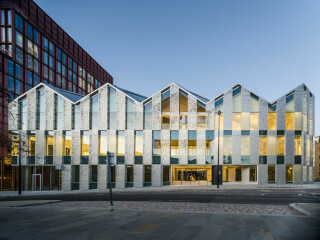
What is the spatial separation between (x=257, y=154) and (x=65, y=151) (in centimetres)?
2804

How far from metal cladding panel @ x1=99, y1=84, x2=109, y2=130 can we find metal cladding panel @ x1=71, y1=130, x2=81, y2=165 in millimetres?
3743

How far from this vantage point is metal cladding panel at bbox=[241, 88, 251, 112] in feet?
128

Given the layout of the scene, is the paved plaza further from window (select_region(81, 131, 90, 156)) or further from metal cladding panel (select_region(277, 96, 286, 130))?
metal cladding panel (select_region(277, 96, 286, 130))

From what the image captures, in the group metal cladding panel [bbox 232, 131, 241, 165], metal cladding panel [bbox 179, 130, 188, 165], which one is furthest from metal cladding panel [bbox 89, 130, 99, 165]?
metal cladding panel [bbox 232, 131, 241, 165]

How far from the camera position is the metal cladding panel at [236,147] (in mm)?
38781

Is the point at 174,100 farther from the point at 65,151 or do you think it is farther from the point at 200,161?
the point at 65,151

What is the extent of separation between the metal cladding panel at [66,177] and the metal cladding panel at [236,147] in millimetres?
23915

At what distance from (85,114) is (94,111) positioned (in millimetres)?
1378

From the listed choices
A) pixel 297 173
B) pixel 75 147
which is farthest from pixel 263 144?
pixel 75 147

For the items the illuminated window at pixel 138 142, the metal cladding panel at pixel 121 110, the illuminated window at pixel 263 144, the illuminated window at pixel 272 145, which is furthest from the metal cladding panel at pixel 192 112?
the illuminated window at pixel 272 145

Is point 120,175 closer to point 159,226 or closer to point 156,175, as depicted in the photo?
point 156,175

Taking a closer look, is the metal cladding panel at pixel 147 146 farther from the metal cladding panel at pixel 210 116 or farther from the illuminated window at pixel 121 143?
the metal cladding panel at pixel 210 116

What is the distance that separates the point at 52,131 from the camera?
4019 cm

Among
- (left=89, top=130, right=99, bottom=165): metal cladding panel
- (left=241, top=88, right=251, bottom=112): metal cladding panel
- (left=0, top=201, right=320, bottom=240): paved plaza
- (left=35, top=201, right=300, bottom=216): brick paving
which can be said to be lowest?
(left=35, top=201, right=300, bottom=216): brick paving
